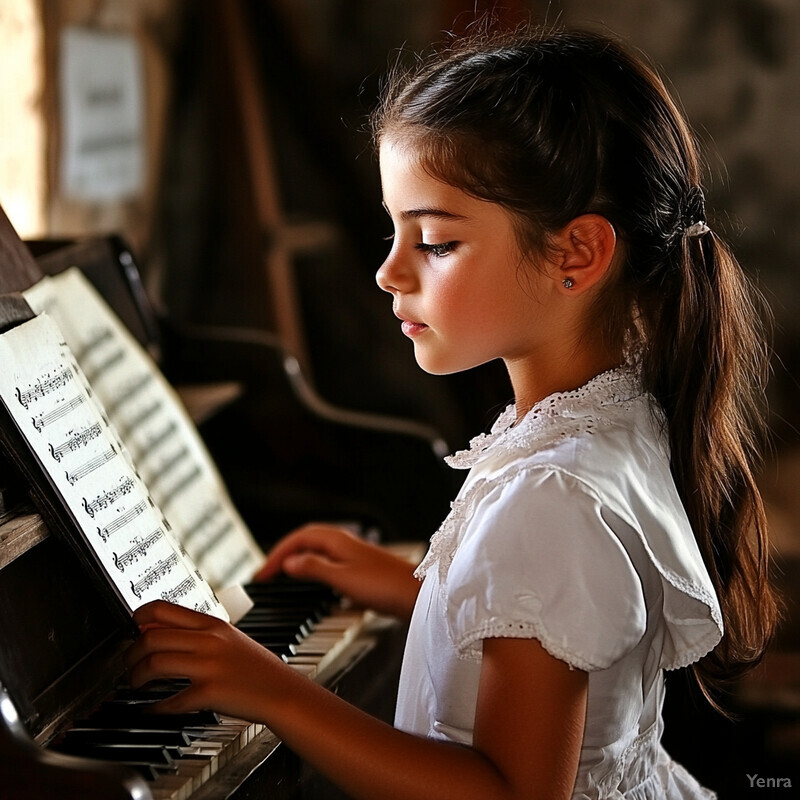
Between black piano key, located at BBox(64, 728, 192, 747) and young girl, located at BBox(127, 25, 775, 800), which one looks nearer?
young girl, located at BBox(127, 25, 775, 800)

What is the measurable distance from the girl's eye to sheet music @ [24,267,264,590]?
2.12ft

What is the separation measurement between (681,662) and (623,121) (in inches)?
22.3

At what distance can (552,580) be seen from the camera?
103 centimetres

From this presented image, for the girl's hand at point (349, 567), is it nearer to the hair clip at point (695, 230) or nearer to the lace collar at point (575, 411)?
the lace collar at point (575, 411)

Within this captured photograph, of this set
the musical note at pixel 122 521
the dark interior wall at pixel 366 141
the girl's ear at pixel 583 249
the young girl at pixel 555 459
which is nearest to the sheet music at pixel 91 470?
the musical note at pixel 122 521

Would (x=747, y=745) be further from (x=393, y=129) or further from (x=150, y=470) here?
(x=393, y=129)

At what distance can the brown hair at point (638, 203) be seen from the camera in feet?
3.84

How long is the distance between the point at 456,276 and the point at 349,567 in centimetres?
61

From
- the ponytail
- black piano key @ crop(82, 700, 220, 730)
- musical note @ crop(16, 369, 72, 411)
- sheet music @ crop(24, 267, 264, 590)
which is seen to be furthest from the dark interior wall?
black piano key @ crop(82, 700, 220, 730)

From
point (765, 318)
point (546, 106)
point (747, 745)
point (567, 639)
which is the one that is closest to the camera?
point (567, 639)

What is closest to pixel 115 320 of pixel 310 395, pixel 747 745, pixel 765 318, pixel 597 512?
pixel 310 395

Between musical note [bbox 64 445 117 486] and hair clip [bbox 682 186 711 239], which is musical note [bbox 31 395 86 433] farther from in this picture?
hair clip [bbox 682 186 711 239]

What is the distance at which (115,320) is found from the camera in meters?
1.78

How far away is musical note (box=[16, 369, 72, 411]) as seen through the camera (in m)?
1.21
